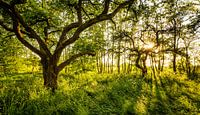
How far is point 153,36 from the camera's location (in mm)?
31484

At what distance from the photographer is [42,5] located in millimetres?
13266

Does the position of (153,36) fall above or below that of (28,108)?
above

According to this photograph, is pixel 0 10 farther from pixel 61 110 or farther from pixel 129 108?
pixel 129 108

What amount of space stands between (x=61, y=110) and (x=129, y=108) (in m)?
2.86

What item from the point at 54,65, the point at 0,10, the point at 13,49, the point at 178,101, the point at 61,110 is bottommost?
the point at 178,101

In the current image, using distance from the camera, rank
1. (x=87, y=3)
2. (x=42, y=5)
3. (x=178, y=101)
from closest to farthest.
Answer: (x=178, y=101) < (x=42, y=5) < (x=87, y=3)

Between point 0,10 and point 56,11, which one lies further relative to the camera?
point 56,11

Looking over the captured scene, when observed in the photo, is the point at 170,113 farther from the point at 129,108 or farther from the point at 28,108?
the point at 28,108

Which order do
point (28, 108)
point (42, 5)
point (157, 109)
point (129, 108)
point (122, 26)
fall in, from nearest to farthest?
point (28, 108), point (129, 108), point (157, 109), point (42, 5), point (122, 26)

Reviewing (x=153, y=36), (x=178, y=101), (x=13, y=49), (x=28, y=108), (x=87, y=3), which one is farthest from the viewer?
(x=153, y=36)

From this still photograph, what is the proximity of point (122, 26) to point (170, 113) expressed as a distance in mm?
36238

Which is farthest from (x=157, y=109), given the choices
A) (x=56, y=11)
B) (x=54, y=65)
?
(x=56, y=11)

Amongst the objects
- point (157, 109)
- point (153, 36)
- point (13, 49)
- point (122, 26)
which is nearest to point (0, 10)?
point (13, 49)

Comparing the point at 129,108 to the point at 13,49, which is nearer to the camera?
the point at 129,108
